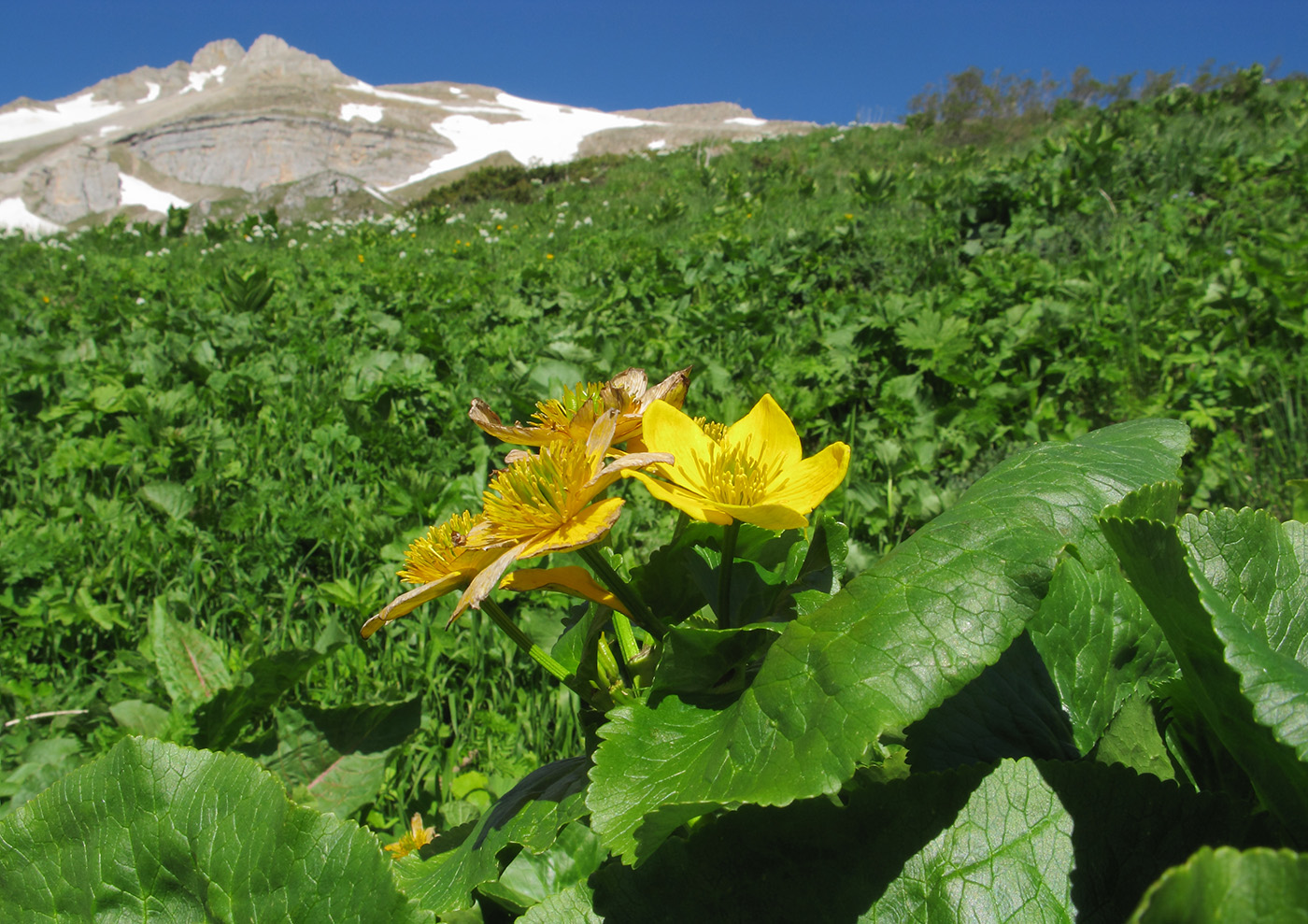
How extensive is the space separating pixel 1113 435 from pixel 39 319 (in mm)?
7067

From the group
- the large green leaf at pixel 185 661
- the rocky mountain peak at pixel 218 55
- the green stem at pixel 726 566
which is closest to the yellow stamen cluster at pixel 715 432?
the green stem at pixel 726 566

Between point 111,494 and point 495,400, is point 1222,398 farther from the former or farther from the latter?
point 111,494

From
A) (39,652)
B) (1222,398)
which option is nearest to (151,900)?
(39,652)

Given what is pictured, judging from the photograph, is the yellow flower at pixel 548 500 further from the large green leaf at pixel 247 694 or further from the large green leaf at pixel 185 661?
the large green leaf at pixel 185 661

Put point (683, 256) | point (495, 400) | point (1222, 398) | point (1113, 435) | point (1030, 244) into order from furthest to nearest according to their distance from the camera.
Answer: point (683, 256), point (1030, 244), point (495, 400), point (1222, 398), point (1113, 435)

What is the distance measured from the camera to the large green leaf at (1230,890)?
384mm

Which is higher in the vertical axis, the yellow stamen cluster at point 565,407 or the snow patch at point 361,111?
the snow patch at point 361,111

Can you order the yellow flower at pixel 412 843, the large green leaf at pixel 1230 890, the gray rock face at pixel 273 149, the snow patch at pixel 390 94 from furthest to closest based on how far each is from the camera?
the snow patch at pixel 390 94 < the gray rock face at pixel 273 149 < the yellow flower at pixel 412 843 < the large green leaf at pixel 1230 890

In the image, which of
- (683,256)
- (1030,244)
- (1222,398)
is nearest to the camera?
(1222,398)

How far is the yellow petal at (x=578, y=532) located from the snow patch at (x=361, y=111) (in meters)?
61.4

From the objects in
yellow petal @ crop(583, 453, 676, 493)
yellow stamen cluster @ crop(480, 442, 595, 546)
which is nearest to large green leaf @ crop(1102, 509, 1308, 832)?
yellow petal @ crop(583, 453, 676, 493)

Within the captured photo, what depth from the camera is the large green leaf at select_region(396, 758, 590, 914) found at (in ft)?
2.47

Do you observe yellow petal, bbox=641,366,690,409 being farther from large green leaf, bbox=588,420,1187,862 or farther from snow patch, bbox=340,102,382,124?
snow patch, bbox=340,102,382,124

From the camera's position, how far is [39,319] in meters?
5.47
